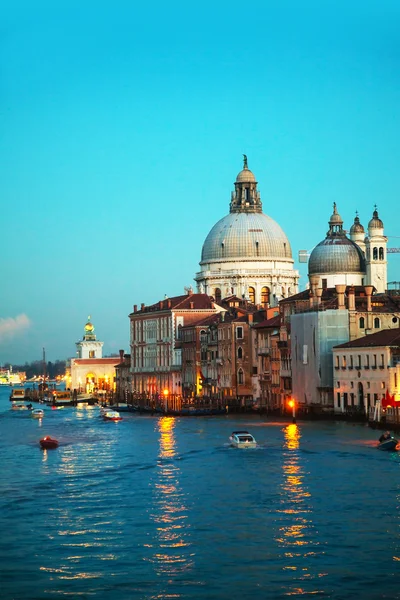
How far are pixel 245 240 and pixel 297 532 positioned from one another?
8864cm

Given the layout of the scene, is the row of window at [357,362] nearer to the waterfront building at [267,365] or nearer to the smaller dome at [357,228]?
the waterfront building at [267,365]

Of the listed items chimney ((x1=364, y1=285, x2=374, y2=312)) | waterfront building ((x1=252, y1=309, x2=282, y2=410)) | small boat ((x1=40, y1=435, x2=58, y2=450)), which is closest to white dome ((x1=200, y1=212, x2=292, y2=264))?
waterfront building ((x1=252, y1=309, x2=282, y2=410))

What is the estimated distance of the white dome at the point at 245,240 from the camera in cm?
11819

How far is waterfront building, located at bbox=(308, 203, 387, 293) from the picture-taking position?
99.2 m

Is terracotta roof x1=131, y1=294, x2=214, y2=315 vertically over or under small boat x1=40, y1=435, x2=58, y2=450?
over

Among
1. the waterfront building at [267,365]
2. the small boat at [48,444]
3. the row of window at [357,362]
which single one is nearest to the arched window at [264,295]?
the waterfront building at [267,365]

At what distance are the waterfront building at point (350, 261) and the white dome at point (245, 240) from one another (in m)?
16.6

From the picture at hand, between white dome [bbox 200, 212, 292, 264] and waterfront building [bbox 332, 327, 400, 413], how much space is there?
50.2m

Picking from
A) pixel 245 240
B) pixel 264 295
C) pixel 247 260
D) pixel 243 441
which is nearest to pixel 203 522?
pixel 243 441

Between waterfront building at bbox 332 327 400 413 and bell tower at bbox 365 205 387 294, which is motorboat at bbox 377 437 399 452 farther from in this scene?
bell tower at bbox 365 205 387 294

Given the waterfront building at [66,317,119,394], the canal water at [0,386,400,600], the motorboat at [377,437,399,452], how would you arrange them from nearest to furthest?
1. the canal water at [0,386,400,600]
2. the motorboat at [377,437,399,452]
3. the waterfront building at [66,317,119,394]

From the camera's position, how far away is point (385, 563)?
27.0m

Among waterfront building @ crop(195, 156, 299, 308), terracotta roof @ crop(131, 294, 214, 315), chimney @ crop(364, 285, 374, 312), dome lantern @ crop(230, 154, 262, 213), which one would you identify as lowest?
chimney @ crop(364, 285, 374, 312)

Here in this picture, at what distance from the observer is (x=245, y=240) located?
388 feet
